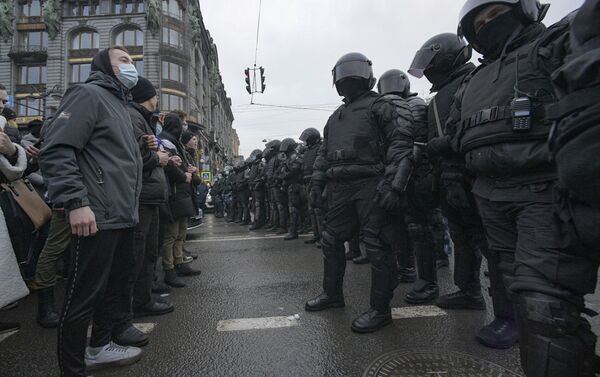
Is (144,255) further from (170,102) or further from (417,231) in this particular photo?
(170,102)

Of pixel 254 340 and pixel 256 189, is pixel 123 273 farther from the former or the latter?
pixel 256 189

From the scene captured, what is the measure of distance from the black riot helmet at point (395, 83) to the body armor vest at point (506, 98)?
2.65 m

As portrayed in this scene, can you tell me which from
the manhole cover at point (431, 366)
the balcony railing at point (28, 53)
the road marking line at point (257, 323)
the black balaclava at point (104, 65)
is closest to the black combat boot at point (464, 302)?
the manhole cover at point (431, 366)

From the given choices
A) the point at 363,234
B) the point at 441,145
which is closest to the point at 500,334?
the point at 363,234

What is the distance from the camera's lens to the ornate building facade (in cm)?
3209

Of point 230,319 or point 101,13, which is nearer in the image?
point 230,319

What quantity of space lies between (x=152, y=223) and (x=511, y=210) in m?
2.72

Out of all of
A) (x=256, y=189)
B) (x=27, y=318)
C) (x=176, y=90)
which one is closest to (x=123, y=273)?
(x=27, y=318)

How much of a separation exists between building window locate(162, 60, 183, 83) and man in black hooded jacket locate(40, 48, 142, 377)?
34.4 meters

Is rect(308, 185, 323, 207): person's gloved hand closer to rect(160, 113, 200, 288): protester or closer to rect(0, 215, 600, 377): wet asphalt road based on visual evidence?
rect(0, 215, 600, 377): wet asphalt road

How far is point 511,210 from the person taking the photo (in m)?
1.69

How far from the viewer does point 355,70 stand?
2854 mm

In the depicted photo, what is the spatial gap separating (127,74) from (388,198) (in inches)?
80.9

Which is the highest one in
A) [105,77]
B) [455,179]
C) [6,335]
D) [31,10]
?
[31,10]
